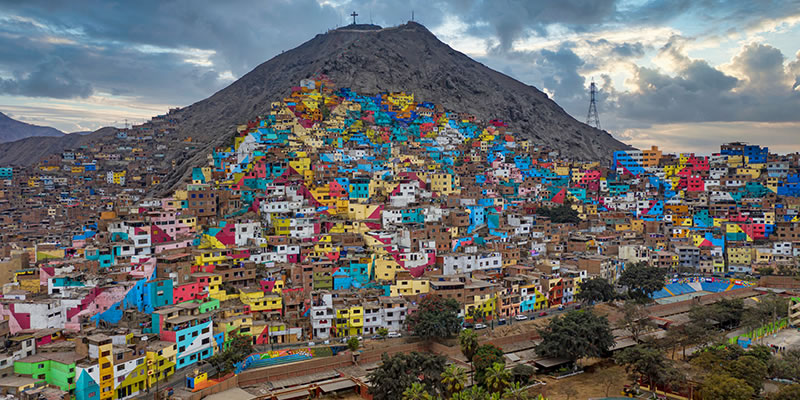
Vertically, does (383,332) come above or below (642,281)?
below

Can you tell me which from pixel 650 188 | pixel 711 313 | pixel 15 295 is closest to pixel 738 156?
pixel 650 188

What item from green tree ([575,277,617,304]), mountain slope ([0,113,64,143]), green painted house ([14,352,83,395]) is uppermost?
mountain slope ([0,113,64,143])

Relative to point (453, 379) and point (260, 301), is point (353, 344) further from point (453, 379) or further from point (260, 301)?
point (453, 379)

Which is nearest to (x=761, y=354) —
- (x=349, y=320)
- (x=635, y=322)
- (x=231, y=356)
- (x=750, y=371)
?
(x=750, y=371)

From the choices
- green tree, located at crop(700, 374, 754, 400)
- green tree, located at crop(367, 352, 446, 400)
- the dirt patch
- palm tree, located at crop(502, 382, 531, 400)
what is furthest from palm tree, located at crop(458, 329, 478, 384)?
green tree, located at crop(700, 374, 754, 400)

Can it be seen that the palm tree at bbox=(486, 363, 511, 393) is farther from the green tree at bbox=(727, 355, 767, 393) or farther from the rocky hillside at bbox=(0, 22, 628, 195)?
the rocky hillside at bbox=(0, 22, 628, 195)
